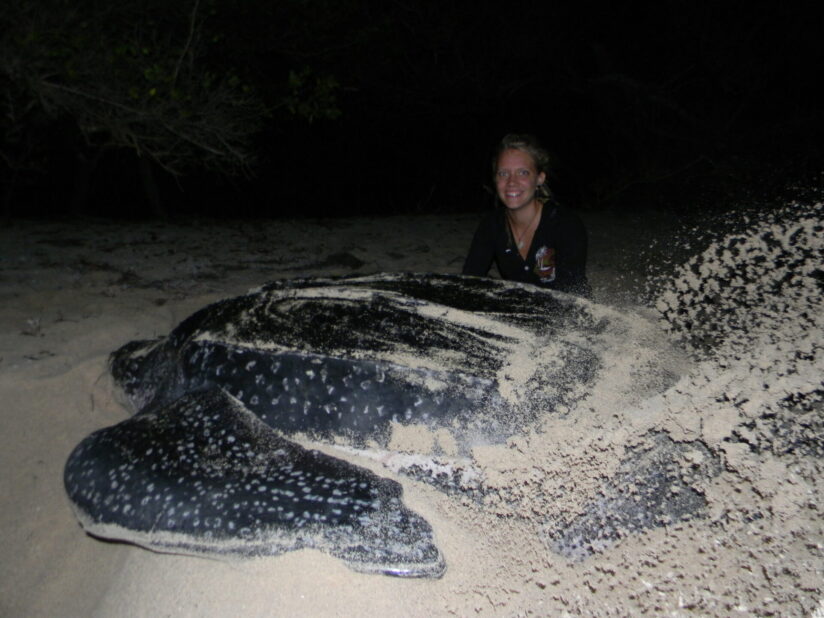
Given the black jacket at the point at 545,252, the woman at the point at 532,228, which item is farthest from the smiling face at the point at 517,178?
the black jacket at the point at 545,252

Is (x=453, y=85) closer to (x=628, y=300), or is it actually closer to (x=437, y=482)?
(x=628, y=300)

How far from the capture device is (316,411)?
1.24 m

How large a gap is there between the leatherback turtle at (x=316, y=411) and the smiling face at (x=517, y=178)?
23.8 inches

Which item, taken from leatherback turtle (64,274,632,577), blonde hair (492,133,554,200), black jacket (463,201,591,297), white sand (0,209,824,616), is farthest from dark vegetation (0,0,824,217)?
white sand (0,209,824,616)

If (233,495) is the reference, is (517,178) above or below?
above

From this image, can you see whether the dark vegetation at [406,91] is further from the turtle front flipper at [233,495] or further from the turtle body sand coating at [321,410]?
the turtle front flipper at [233,495]

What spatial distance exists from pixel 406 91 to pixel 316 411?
15.2 feet

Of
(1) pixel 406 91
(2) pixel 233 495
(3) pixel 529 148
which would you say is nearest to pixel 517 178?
(3) pixel 529 148

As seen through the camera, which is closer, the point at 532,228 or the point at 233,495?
the point at 233,495

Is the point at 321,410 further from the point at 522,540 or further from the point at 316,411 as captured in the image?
the point at 522,540

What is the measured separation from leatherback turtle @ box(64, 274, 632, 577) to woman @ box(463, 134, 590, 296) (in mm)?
519

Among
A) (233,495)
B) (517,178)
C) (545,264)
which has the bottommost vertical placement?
(233,495)

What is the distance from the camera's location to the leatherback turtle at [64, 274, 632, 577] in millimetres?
1064

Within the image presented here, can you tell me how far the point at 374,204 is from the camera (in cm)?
877
